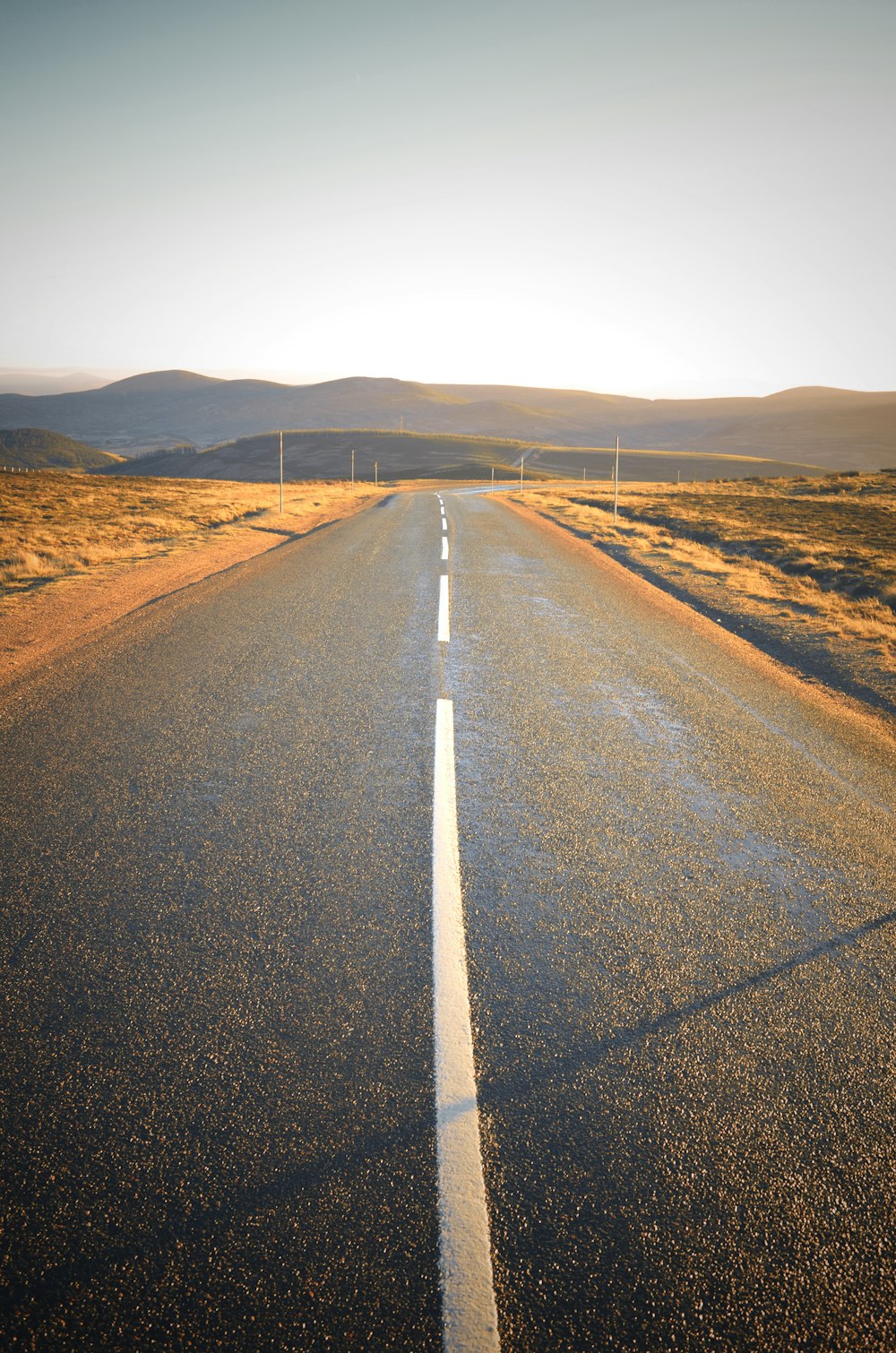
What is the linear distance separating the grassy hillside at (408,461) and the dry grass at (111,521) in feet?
253

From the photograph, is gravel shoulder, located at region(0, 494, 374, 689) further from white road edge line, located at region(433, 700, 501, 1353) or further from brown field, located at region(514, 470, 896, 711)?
brown field, located at region(514, 470, 896, 711)

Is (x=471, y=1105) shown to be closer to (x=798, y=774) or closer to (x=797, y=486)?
(x=798, y=774)

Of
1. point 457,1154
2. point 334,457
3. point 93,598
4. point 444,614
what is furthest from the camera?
point 334,457

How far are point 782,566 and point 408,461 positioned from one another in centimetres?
13454

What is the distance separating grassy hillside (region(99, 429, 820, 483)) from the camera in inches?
5079

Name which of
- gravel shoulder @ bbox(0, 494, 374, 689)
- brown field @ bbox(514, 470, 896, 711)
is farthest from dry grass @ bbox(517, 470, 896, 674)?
gravel shoulder @ bbox(0, 494, 374, 689)

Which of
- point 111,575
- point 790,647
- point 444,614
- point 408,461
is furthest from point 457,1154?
point 408,461

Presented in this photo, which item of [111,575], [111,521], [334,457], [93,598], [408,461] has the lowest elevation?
[93,598]

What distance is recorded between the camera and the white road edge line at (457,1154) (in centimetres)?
176

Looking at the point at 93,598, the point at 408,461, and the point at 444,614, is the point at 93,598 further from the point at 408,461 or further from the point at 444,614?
the point at 408,461

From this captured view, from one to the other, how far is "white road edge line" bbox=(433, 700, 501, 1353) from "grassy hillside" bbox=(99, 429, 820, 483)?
370 ft

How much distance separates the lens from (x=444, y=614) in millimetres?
10086

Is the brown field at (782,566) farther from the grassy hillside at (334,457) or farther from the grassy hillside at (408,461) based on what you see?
the grassy hillside at (334,457)

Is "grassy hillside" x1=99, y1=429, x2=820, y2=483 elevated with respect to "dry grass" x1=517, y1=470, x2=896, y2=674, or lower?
elevated
